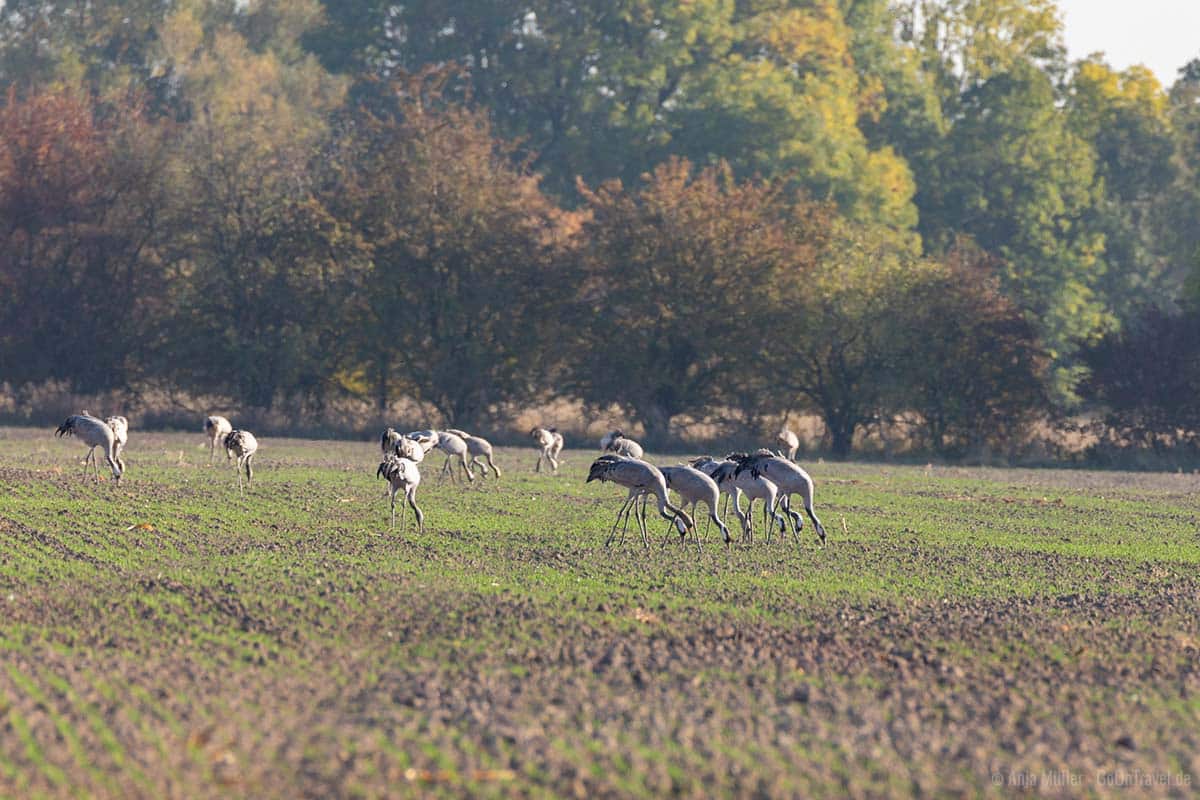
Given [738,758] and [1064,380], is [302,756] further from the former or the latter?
[1064,380]

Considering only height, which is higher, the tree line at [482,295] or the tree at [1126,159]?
the tree at [1126,159]

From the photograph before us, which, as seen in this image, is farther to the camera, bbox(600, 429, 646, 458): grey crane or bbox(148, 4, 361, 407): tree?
bbox(148, 4, 361, 407): tree

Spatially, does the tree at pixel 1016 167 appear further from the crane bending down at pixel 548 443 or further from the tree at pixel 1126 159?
the crane bending down at pixel 548 443

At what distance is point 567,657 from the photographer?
1373 cm

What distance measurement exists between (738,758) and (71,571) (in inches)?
384

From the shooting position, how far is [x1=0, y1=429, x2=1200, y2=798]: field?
1027 centimetres

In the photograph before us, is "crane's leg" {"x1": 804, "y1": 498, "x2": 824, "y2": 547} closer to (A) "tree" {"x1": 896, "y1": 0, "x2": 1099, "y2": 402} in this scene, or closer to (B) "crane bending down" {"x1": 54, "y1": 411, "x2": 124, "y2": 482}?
(B) "crane bending down" {"x1": 54, "y1": 411, "x2": 124, "y2": 482}

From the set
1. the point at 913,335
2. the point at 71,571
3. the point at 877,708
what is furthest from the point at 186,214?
the point at 877,708

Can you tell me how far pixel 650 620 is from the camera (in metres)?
15.8

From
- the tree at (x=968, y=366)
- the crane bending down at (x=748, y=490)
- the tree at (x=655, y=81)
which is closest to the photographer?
the crane bending down at (x=748, y=490)

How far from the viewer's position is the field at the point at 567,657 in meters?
10.3

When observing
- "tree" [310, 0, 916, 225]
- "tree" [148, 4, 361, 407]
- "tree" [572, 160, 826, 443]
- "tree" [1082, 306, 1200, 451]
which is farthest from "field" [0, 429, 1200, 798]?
"tree" [310, 0, 916, 225]

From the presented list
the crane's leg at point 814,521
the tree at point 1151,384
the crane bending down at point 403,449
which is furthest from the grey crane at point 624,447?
the tree at point 1151,384

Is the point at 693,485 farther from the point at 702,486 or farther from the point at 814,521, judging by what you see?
the point at 814,521
